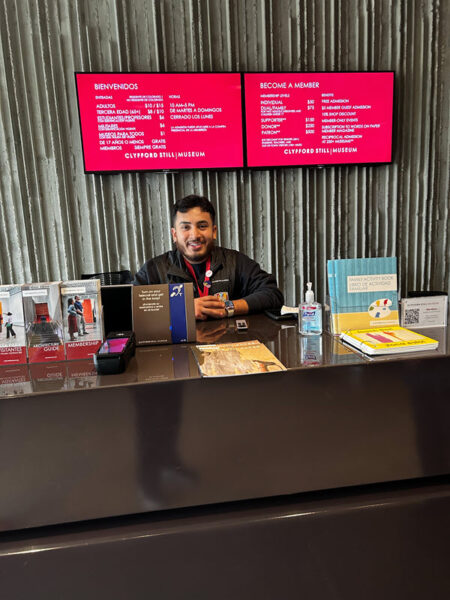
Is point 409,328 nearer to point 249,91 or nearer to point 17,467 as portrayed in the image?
point 17,467

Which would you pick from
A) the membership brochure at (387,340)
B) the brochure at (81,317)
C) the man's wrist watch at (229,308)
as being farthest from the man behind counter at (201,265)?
the brochure at (81,317)

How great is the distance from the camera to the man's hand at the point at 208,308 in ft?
5.94

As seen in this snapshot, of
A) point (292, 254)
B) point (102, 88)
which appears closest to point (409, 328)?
point (292, 254)

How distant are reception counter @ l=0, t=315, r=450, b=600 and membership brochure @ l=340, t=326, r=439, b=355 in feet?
0.12

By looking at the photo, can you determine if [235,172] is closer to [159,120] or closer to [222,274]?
[159,120]

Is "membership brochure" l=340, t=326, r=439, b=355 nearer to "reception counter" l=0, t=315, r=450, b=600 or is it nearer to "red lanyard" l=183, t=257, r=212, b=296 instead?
"reception counter" l=0, t=315, r=450, b=600

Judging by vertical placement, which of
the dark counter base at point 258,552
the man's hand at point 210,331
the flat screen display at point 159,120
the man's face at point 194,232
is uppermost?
the flat screen display at point 159,120

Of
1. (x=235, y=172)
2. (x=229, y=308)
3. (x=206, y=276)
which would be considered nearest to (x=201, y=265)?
(x=206, y=276)

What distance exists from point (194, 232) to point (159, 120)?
1.24m

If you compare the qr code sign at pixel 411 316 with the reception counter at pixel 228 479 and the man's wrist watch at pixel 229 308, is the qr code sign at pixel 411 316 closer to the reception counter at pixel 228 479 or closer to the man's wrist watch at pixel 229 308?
the reception counter at pixel 228 479

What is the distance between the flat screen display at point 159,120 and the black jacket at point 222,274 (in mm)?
1060

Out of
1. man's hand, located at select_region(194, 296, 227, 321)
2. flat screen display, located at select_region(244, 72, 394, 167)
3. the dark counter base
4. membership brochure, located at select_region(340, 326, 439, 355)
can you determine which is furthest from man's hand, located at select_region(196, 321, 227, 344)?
flat screen display, located at select_region(244, 72, 394, 167)

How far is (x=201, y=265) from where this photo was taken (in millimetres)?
2488

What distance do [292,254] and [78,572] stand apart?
9.35 feet
